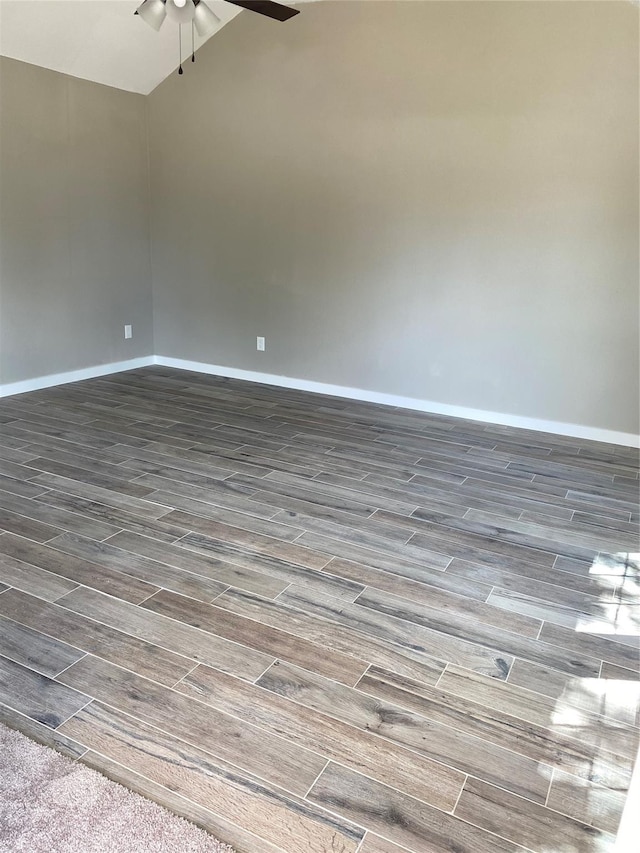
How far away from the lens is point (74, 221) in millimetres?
5211

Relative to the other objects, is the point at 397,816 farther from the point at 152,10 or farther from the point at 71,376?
the point at 71,376

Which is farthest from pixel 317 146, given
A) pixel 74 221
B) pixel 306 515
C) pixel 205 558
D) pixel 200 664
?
pixel 200 664

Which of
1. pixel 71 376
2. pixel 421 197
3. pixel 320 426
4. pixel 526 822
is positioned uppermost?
pixel 421 197

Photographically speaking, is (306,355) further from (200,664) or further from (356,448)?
(200,664)

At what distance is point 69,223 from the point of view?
17.0 ft

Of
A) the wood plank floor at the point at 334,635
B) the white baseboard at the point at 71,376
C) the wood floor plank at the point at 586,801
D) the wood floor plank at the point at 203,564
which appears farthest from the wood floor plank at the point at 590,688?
the white baseboard at the point at 71,376

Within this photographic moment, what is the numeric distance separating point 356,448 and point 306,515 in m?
1.02

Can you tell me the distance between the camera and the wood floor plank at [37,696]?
178 centimetres

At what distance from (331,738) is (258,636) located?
0.48 metres

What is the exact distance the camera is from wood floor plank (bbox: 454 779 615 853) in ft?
4.74

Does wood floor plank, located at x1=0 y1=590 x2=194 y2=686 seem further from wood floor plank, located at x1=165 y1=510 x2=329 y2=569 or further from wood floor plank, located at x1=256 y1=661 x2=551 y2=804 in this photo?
wood floor plank, located at x1=165 y1=510 x2=329 y2=569

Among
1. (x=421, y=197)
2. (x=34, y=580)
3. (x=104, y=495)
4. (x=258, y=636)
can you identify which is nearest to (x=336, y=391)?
(x=421, y=197)

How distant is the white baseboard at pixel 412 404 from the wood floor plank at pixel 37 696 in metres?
3.40

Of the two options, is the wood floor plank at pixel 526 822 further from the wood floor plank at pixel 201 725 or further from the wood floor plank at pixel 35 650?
the wood floor plank at pixel 35 650
